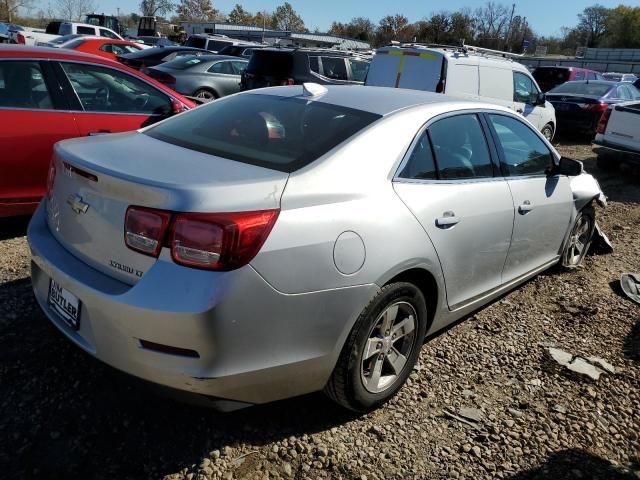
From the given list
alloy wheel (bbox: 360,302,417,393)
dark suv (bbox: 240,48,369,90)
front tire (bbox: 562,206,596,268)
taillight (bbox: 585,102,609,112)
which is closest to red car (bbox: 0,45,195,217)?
alloy wheel (bbox: 360,302,417,393)

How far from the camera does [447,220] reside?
2877 millimetres

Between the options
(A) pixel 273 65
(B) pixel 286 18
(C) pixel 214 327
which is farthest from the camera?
(B) pixel 286 18

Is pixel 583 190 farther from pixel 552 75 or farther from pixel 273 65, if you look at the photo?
pixel 552 75

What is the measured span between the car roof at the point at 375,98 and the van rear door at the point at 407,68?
5.25 meters

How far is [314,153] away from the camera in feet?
8.34

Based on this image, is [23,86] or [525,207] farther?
[23,86]

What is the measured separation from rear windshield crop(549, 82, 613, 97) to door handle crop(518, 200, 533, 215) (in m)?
11.0

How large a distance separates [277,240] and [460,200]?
52.2 inches

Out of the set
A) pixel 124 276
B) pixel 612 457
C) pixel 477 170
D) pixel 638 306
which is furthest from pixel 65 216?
pixel 638 306

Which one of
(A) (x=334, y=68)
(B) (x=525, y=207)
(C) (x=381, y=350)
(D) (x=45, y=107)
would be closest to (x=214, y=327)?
(C) (x=381, y=350)

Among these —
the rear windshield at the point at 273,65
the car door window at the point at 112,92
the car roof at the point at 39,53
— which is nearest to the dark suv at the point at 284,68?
the rear windshield at the point at 273,65

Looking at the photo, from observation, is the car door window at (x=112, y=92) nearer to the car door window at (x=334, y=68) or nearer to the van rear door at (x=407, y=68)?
the van rear door at (x=407, y=68)

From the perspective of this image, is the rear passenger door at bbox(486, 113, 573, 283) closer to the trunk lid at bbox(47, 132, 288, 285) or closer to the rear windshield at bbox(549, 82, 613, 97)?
the trunk lid at bbox(47, 132, 288, 285)

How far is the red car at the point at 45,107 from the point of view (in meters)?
4.30
